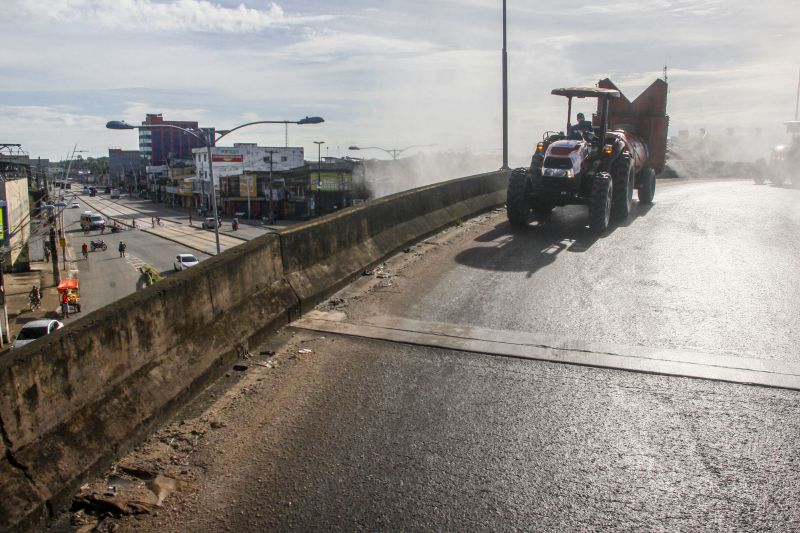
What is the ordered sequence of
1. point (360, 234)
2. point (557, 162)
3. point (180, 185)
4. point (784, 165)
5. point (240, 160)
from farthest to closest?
1. point (180, 185)
2. point (240, 160)
3. point (784, 165)
4. point (557, 162)
5. point (360, 234)

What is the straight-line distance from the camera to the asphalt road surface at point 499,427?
3.83 meters

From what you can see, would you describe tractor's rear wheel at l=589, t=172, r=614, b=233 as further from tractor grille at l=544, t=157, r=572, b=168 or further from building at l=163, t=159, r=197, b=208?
building at l=163, t=159, r=197, b=208

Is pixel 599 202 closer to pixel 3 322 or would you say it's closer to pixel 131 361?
pixel 131 361

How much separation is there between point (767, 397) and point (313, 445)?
3878mm

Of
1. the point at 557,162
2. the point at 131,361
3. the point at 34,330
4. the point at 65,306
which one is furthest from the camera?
the point at 65,306

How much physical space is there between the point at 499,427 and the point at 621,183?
964 cm

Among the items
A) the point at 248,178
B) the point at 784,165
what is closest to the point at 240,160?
the point at 248,178

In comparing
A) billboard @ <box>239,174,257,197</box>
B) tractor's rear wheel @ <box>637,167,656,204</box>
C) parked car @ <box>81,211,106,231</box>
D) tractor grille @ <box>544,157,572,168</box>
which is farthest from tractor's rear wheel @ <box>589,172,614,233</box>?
parked car @ <box>81,211,106,231</box>

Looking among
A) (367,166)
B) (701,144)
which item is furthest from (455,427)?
(367,166)

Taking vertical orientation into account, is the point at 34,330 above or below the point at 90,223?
below

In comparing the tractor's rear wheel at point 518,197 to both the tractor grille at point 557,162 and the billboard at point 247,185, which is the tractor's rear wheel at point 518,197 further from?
the billboard at point 247,185

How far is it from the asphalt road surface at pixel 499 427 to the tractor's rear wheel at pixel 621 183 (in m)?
4.80

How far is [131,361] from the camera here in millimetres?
4656

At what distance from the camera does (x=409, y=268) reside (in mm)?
9641
